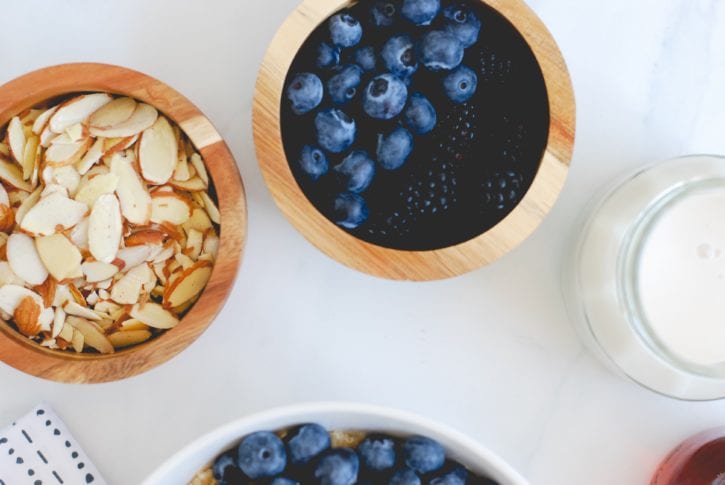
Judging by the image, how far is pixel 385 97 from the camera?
0.82 metres

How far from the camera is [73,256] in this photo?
0.87 meters

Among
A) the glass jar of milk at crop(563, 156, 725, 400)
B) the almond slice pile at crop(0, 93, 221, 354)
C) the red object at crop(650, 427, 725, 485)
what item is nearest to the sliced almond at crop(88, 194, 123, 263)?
the almond slice pile at crop(0, 93, 221, 354)

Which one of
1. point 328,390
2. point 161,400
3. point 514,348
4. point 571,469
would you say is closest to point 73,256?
point 161,400

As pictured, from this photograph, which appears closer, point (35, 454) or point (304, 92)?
point (304, 92)

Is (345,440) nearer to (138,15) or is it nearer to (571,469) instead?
(571,469)

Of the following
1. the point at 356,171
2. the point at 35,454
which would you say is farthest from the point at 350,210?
the point at 35,454

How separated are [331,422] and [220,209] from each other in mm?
230

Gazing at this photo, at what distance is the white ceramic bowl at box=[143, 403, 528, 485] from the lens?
Answer: 2.59ft

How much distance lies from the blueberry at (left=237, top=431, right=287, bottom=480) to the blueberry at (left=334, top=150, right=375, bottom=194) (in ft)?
0.81

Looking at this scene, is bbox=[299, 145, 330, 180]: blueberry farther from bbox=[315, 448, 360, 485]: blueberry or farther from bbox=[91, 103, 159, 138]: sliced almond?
bbox=[315, 448, 360, 485]: blueberry

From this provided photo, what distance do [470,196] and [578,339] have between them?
0.76 feet

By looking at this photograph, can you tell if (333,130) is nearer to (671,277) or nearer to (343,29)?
(343,29)

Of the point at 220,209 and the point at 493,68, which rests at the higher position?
the point at 493,68

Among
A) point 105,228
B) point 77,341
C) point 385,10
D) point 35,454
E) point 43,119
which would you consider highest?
point 385,10
